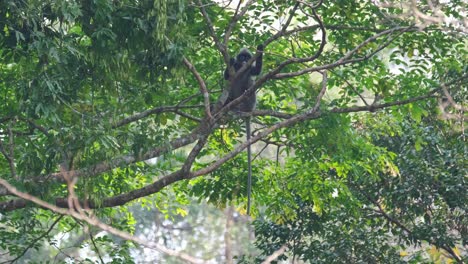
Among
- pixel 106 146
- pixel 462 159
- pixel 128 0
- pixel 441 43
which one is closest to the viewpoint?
pixel 106 146

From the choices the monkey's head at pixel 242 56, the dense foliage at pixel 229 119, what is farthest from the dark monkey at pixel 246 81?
the dense foliage at pixel 229 119

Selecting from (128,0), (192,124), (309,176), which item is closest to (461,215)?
(309,176)

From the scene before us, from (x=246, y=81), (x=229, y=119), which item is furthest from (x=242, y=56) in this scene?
(x=229, y=119)

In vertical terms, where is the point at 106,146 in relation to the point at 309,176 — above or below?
A: below

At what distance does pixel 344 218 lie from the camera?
10.4 metres

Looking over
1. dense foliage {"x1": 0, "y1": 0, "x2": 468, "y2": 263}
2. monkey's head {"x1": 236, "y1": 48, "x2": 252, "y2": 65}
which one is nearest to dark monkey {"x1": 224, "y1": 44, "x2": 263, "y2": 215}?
monkey's head {"x1": 236, "y1": 48, "x2": 252, "y2": 65}

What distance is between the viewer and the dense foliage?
5.69m

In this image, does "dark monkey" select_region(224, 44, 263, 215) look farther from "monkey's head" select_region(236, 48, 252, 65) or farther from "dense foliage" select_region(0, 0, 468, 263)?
"dense foliage" select_region(0, 0, 468, 263)

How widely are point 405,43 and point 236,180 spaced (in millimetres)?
2308

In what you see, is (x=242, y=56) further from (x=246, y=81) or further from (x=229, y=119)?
(x=229, y=119)

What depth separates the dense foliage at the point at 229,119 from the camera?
5688mm

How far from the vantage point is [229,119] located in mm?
7270

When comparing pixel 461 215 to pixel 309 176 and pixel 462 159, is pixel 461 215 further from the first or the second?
pixel 309 176

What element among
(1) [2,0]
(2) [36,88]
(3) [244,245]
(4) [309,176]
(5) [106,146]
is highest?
(3) [244,245]
